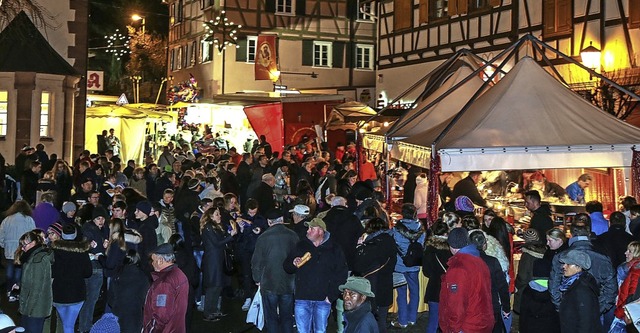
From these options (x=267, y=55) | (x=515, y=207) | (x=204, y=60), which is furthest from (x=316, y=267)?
(x=204, y=60)

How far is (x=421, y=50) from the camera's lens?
1183 inches

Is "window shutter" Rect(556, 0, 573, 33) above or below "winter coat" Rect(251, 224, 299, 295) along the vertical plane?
above

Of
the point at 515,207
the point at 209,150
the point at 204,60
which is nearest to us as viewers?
the point at 515,207

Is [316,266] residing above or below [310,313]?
above

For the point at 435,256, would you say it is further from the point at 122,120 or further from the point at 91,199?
the point at 122,120

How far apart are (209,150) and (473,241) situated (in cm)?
1775

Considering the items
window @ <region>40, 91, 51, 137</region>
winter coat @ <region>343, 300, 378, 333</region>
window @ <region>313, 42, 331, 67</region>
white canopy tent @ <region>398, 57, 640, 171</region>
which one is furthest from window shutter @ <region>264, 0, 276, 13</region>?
winter coat @ <region>343, 300, 378, 333</region>

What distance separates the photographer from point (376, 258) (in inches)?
363

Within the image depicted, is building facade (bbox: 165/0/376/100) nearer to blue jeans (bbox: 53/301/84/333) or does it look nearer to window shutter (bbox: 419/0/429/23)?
window shutter (bbox: 419/0/429/23)

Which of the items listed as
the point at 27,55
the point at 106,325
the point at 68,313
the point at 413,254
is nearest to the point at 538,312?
the point at 413,254

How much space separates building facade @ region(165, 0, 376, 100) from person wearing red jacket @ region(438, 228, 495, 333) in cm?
3371

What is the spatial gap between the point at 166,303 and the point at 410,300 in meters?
4.47

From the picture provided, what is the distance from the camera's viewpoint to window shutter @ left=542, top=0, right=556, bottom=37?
2344cm

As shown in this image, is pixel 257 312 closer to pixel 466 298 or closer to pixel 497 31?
pixel 466 298
